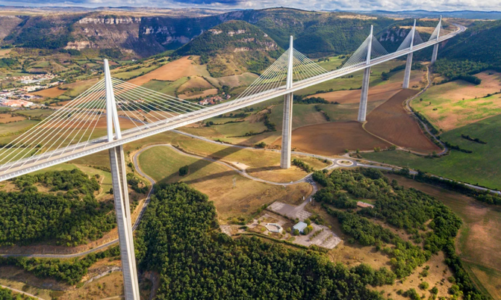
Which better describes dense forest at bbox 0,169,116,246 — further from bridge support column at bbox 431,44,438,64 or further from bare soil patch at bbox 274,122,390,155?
bridge support column at bbox 431,44,438,64

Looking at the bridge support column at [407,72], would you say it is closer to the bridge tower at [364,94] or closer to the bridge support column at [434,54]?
the bridge support column at [434,54]

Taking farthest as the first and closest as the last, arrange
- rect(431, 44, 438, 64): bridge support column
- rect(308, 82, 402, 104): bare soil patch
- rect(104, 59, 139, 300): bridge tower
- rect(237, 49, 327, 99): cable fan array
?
1. rect(431, 44, 438, 64): bridge support column
2. rect(308, 82, 402, 104): bare soil patch
3. rect(237, 49, 327, 99): cable fan array
4. rect(104, 59, 139, 300): bridge tower

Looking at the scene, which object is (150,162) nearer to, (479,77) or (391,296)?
(391,296)

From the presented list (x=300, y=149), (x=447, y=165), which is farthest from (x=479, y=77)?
(x=300, y=149)

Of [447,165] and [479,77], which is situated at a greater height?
[479,77]

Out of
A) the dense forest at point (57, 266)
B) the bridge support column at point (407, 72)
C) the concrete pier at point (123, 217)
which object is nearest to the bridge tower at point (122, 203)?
the concrete pier at point (123, 217)

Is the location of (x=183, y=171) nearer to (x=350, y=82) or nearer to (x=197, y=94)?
(x=197, y=94)

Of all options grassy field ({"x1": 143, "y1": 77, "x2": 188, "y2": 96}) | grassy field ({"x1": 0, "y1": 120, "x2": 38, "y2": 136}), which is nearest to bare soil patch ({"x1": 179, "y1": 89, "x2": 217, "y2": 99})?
grassy field ({"x1": 143, "y1": 77, "x2": 188, "y2": 96})
